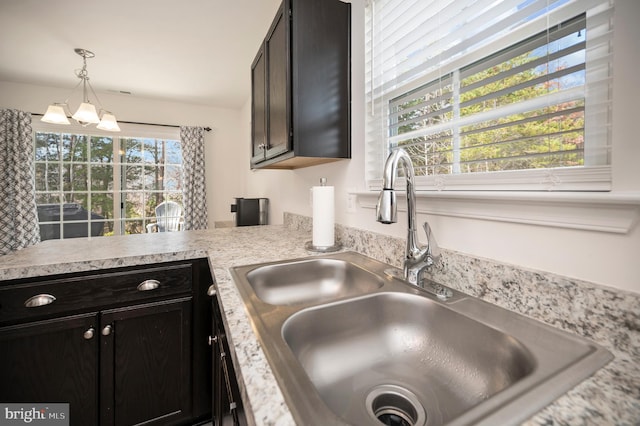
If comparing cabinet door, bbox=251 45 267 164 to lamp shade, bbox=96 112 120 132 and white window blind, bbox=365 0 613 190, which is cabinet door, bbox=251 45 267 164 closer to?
white window blind, bbox=365 0 613 190

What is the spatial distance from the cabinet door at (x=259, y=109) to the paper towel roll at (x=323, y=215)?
61cm

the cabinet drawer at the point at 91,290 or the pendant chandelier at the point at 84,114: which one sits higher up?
the pendant chandelier at the point at 84,114

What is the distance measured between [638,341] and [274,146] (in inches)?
56.2

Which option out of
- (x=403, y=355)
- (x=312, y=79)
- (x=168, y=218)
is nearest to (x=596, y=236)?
(x=403, y=355)

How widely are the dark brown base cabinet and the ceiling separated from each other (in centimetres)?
196

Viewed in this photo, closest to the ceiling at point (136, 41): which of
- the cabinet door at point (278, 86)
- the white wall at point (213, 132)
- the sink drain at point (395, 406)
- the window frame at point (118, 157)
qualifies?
the white wall at point (213, 132)

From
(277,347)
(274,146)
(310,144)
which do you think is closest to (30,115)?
(274,146)

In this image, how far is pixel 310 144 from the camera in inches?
50.1

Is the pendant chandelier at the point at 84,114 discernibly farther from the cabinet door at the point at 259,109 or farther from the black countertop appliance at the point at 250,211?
the cabinet door at the point at 259,109

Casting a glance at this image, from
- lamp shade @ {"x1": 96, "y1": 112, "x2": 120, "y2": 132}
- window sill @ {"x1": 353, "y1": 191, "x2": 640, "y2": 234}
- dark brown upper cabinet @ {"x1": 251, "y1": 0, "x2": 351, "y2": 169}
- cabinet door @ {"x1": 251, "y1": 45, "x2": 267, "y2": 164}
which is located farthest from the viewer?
lamp shade @ {"x1": 96, "y1": 112, "x2": 120, "y2": 132}

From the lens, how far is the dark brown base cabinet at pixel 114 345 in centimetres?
101

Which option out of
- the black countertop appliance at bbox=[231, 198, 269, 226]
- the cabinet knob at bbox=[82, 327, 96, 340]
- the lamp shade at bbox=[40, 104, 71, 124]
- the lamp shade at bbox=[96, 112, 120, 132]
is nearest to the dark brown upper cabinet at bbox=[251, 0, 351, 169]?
the cabinet knob at bbox=[82, 327, 96, 340]

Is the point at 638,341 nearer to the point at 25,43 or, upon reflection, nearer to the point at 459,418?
the point at 459,418

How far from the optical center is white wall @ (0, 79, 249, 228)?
12.2 ft
